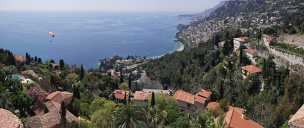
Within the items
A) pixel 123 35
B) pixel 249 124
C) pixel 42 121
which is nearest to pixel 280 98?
pixel 249 124

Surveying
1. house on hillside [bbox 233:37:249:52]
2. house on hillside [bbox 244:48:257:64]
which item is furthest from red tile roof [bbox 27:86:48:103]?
house on hillside [bbox 233:37:249:52]

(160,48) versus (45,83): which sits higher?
(45,83)

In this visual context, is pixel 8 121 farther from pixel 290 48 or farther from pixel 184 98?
pixel 290 48

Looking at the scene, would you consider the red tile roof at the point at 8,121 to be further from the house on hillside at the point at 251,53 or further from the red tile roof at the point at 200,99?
the house on hillside at the point at 251,53

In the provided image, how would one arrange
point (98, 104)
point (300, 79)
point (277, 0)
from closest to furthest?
point (98, 104) → point (300, 79) → point (277, 0)

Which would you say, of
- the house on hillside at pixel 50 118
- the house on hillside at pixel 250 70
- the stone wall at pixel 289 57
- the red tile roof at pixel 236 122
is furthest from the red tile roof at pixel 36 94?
the stone wall at pixel 289 57

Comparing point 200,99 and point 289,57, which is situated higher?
point 289,57

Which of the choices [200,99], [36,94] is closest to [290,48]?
[200,99]

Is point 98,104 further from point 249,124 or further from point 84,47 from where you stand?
point 84,47
